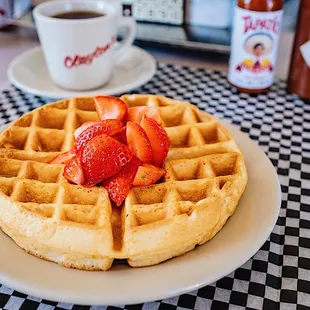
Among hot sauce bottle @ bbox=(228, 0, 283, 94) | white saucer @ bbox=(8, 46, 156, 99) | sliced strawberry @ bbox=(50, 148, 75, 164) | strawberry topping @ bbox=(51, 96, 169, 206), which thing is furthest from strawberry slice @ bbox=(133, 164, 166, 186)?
hot sauce bottle @ bbox=(228, 0, 283, 94)

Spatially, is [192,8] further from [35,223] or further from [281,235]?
[35,223]

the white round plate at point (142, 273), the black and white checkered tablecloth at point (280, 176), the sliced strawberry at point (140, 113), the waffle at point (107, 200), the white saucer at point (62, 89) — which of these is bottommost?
the black and white checkered tablecloth at point (280, 176)

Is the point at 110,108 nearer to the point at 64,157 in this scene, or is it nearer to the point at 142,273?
the point at 64,157

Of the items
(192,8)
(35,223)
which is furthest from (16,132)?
(192,8)

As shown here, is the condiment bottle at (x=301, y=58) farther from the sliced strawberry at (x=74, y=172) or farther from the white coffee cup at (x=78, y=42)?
the sliced strawberry at (x=74, y=172)

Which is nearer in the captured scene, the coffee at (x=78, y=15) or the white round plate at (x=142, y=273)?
the white round plate at (x=142, y=273)

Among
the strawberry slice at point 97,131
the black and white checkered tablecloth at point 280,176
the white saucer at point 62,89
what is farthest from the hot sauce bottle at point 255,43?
the strawberry slice at point 97,131

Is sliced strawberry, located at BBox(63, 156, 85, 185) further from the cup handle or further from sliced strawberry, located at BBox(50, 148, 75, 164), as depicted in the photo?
the cup handle

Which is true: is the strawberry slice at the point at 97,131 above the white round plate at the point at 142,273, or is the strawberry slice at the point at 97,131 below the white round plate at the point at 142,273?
above
